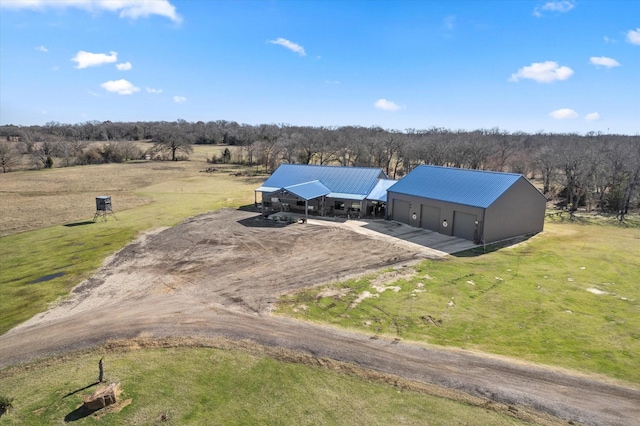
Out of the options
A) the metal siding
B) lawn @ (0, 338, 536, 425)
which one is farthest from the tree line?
lawn @ (0, 338, 536, 425)

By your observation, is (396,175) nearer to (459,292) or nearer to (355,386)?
(459,292)

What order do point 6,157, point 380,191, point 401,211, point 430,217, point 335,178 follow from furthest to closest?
1. point 6,157
2. point 335,178
3. point 380,191
4. point 401,211
5. point 430,217

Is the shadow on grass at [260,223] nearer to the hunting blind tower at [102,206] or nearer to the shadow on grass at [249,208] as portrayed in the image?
the shadow on grass at [249,208]

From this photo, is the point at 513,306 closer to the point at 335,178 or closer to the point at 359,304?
the point at 359,304

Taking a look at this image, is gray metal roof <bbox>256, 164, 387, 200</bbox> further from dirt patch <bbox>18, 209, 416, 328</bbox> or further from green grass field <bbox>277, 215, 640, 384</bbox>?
green grass field <bbox>277, 215, 640, 384</bbox>

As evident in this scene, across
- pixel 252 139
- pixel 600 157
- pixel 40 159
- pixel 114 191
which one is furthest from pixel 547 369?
pixel 252 139

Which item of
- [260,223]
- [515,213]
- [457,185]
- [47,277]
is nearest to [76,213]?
[47,277]
